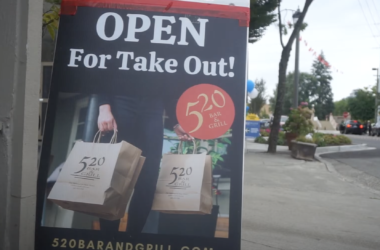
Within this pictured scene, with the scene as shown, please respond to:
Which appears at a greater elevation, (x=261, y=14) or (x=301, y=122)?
(x=261, y=14)

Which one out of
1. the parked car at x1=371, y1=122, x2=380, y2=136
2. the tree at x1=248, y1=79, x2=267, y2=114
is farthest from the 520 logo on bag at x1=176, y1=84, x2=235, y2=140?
the tree at x1=248, y1=79, x2=267, y2=114

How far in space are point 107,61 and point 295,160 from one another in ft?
36.8

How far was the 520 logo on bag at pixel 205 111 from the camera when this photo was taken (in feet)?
7.99

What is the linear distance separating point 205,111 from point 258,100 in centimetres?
5773

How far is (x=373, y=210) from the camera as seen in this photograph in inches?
265

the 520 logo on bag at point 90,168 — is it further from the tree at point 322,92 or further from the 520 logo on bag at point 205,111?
the tree at point 322,92

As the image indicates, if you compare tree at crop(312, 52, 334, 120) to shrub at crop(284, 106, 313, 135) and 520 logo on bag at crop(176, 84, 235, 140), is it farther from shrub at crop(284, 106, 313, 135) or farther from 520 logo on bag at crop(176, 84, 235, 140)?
520 logo on bag at crop(176, 84, 235, 140)

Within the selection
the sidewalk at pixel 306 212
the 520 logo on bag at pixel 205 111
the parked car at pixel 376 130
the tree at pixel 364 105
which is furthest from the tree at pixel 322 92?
the 520 logo on bag at pixel 205 111

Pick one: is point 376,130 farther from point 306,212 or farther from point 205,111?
point 205,111

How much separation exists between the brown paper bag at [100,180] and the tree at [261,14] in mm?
11258

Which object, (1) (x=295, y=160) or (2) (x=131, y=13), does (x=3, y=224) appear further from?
(1) (x=295, y=160)

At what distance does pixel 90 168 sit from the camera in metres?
2.40

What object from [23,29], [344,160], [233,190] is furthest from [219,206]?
[344,160]

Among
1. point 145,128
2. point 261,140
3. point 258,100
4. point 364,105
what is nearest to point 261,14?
point 261,140
